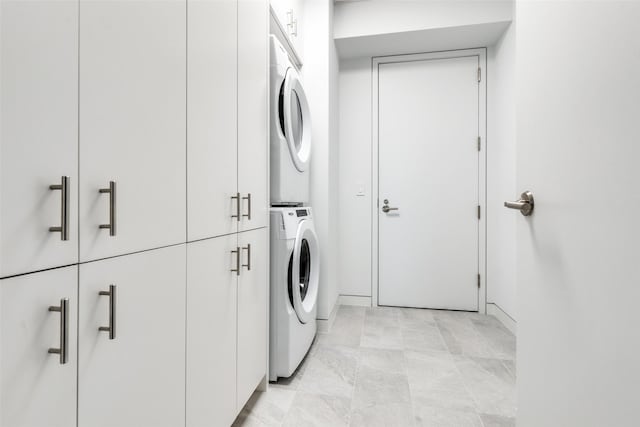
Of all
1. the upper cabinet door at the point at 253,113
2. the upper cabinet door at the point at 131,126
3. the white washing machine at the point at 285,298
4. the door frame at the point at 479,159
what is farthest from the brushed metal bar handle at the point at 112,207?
the door frame at the point at 479,159

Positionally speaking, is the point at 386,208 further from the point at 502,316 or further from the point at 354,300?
the point at 502,316

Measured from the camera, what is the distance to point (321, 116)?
2482 millimetres

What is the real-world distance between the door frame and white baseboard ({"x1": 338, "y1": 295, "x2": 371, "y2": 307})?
54 mm

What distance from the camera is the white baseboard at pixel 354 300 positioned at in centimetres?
308

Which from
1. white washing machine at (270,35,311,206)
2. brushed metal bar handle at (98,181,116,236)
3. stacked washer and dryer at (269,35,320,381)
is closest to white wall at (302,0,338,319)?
white washing machine at (270,35,311,206)

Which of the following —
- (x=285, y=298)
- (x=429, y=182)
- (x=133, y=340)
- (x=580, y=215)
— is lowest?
(x=285, y=298)

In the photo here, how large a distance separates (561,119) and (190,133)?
2.96 feet

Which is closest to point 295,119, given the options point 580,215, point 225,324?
point 225,324

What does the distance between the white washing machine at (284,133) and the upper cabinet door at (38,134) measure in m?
1.12

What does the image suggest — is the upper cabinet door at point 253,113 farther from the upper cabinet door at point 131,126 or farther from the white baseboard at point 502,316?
the white baseboard at point 502,316

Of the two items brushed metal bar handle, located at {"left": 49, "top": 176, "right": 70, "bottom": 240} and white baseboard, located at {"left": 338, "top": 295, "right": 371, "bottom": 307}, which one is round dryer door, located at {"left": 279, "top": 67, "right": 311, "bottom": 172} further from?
white baseboard, located at {"left": 338, "top": 295, "right": 371, "bottom": 307}

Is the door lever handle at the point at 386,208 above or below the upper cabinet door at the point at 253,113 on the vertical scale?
below

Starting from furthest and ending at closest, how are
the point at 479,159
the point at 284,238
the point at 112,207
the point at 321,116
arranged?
the point at 479,159, the point at 321,116, the point at 284,238, the point at 112,207

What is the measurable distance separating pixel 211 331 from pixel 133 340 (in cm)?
36
